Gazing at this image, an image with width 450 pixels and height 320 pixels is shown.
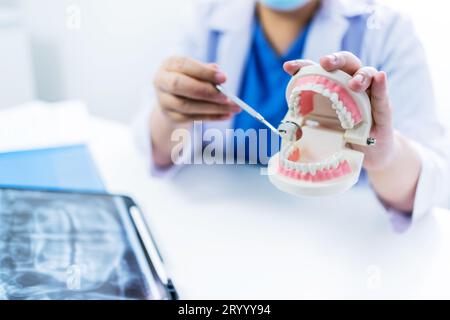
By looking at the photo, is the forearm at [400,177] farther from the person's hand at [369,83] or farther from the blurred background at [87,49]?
the blurred background at [87,49]

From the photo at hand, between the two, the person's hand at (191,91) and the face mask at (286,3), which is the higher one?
the face mask at (286,3)

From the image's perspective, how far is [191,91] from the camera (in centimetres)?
49

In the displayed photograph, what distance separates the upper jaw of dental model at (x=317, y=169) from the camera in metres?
0.33

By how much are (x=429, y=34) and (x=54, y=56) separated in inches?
25.1

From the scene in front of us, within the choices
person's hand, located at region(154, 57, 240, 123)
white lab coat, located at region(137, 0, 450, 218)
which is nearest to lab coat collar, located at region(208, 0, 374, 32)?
white lab coat, located at region(137, 0, 450, 218)

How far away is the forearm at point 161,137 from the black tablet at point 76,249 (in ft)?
0.29

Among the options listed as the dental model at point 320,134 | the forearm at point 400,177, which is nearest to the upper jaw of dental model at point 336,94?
the dental model at point 320,134

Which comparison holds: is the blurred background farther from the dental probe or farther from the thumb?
the thumb

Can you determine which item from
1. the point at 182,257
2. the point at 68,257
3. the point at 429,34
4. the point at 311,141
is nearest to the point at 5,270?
the point at 68,257

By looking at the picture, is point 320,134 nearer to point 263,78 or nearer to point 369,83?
point 369,83

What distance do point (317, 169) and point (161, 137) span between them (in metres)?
0.38

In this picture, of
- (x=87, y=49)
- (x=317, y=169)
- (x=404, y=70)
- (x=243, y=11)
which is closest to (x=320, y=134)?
(x=317, y=169)
